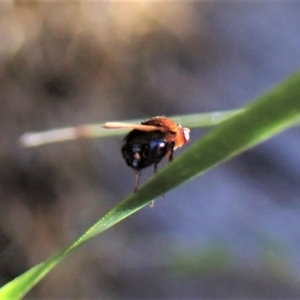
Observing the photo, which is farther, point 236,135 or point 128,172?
point 128,172

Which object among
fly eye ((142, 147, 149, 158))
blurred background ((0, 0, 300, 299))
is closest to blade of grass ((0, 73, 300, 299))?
fly eye ((142, 147, 149, 158))

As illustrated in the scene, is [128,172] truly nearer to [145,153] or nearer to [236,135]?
[145,153]

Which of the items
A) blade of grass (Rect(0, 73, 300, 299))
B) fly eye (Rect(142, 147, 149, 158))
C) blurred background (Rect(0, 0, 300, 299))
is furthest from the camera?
blurred background (Rect(0, 0, 300, 299))

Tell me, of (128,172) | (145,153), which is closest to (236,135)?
(145,153)

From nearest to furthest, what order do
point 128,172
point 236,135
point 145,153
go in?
point 236,135
point 145,153
point 128,172

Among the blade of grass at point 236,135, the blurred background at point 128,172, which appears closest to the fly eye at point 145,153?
the blade of grass at point 236,135

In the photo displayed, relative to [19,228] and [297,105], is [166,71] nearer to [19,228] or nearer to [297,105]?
[19,228]

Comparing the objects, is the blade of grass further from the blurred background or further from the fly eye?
the blurred background

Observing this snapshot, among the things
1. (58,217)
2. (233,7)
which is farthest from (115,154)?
(233,7)

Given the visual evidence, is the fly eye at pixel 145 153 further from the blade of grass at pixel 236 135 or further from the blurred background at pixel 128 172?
the blurred background at pixel 128 172

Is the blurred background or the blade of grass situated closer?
the blade of grass
